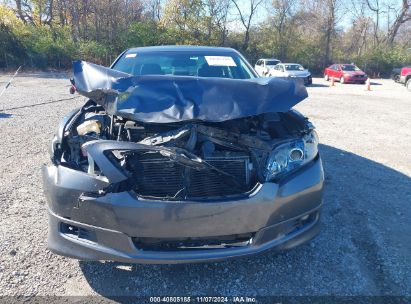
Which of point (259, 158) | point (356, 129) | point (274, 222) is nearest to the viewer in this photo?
point (274, 222)

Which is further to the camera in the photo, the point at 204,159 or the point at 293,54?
the point at 293,54

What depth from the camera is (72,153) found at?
2.51 metres

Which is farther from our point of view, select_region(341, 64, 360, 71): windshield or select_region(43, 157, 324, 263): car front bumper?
select_region(341, 64, 360, 71): windshield

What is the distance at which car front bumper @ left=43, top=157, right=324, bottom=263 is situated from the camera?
2.12 meters

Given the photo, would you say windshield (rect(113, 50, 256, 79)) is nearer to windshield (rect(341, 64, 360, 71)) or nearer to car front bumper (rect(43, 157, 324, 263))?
car front bumper (rect(43, 157, 324, 263))

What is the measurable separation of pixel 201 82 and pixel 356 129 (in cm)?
587

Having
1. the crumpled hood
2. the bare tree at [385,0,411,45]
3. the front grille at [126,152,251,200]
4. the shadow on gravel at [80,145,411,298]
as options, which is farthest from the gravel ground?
the bare tree at [385,0,411,45]

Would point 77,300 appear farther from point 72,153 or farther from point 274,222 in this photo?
point 274,222

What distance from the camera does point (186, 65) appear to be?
4070 mm

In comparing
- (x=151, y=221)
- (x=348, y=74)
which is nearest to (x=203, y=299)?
(x=151, y=221)

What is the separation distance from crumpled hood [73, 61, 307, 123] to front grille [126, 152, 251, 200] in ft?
1.15

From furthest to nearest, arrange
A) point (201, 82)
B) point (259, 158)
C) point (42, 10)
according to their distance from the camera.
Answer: point (42, 10) → point (201, 82) → point (259, 158)

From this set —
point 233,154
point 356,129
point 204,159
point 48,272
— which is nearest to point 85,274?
point 48,272

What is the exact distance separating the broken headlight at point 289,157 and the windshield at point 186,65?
159cm
